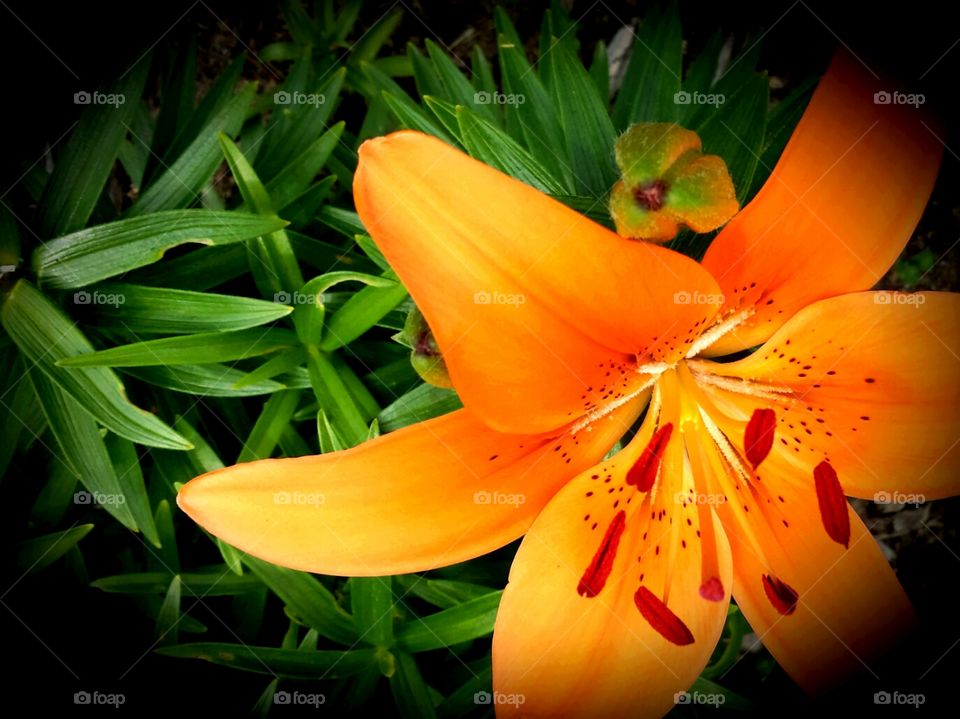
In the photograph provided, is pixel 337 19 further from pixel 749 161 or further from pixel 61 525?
pixel 61 525

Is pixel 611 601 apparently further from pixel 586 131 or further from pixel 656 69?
pixel 656 69

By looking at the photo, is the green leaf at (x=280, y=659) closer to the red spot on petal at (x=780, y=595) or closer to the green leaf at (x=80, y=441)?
the green leaf at (x=80, y=441)

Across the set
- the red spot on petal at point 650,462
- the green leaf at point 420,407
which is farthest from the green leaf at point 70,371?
the red spot on petal at point 650,462

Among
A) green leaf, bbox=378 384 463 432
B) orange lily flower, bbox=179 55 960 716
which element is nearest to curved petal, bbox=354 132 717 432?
orange lily flower, bbox=179 55 960 716

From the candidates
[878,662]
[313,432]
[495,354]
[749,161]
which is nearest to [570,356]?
[495,354]

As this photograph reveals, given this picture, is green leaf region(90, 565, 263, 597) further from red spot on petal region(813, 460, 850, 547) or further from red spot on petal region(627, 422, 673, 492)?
→ red spot on petal region(813, 460, 850, 547)

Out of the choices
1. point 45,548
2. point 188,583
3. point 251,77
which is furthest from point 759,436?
point 251,77
